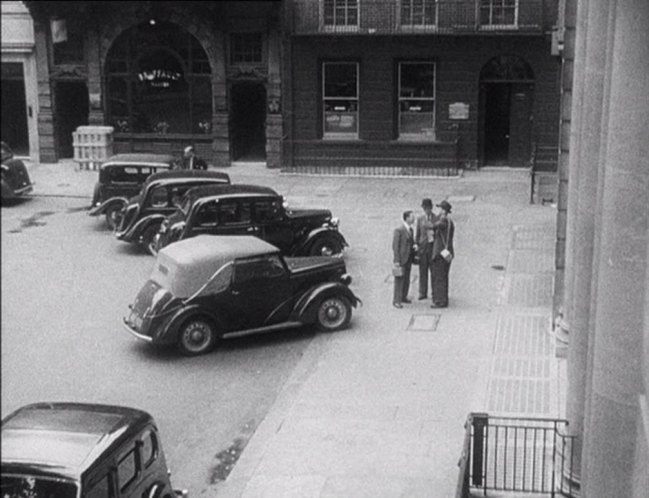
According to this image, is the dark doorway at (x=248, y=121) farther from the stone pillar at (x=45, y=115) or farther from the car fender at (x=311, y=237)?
the car fender at (x=311, y=237)

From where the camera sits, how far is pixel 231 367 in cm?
1461

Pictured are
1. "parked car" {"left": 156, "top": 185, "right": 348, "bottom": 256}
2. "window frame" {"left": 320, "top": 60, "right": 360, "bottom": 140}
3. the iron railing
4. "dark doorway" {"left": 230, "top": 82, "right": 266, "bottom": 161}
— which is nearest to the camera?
"parked car" {"left": 156, "top": 185, "right": 348, "bottom": 256}

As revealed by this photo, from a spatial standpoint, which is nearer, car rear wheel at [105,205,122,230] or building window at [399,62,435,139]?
car rear wheel at [105,205,122,230]

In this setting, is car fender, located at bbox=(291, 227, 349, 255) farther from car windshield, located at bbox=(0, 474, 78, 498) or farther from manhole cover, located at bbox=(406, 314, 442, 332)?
car windshield, located at bbox=(0, 474, 78, 498)

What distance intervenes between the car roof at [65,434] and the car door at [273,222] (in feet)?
35.3

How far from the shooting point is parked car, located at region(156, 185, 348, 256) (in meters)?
19.6

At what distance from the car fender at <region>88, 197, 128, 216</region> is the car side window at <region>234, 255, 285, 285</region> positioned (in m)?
9.11

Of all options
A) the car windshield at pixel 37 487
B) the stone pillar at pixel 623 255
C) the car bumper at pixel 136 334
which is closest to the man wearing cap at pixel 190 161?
the car bumper at pixel 136 334

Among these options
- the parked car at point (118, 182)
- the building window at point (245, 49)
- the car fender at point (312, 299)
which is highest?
the building window at point (245, 49)

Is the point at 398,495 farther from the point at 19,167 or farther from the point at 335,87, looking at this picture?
the point at 335,87

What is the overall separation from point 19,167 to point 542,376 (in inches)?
695

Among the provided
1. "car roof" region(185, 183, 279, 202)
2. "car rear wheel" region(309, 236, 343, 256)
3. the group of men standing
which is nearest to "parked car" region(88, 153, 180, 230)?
"car roof" region(185, 183, 279, 202)

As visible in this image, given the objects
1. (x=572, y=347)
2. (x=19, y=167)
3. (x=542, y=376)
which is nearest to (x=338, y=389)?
(x=542, y=376)

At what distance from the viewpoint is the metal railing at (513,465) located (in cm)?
963
